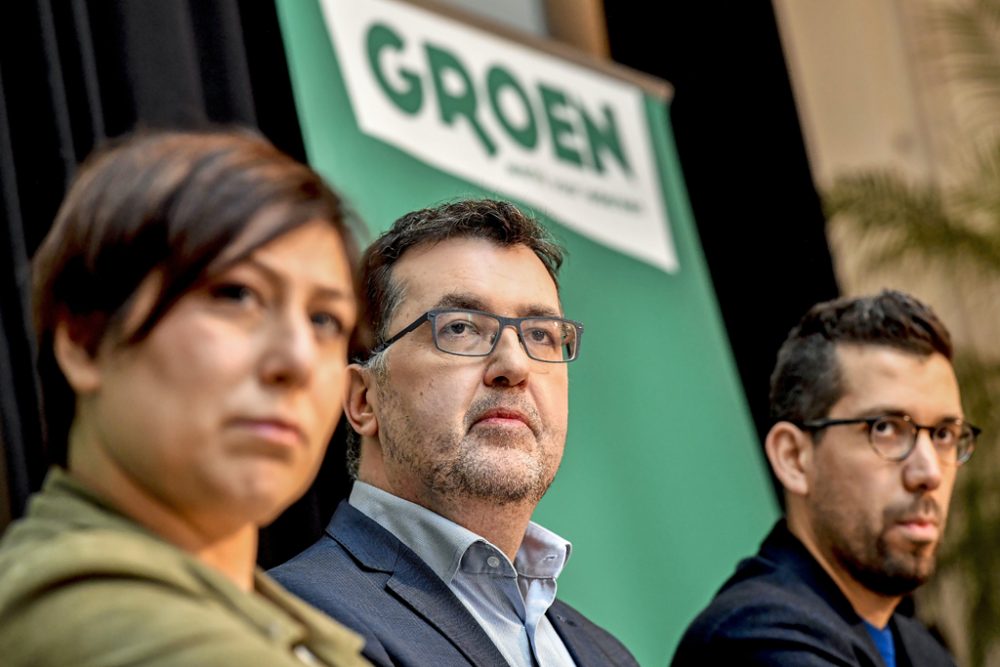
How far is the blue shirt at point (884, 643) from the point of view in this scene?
2697 millimetres

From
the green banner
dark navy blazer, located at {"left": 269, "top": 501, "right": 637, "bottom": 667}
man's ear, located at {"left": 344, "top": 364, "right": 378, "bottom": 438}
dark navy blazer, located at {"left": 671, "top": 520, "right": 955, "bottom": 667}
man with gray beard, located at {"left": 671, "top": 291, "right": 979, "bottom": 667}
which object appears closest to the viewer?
dark navy blazer, located at {"left": 269, "top": 501, "right": 637, "bottom": 667}

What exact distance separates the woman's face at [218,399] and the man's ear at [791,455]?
1.89 meters

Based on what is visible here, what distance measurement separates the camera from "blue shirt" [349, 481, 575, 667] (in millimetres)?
2012

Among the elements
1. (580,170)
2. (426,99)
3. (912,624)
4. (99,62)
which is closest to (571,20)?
(580,170)

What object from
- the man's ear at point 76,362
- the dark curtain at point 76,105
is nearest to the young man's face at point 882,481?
the dark curtain at point 76,105

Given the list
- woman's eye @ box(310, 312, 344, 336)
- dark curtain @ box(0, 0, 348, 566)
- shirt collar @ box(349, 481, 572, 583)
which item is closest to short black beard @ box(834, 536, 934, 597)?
shirt collar @ box(349, 481, 572, 583)

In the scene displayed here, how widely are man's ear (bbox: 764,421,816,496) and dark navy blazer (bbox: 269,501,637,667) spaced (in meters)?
1.03

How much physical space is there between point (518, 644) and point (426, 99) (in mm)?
1824

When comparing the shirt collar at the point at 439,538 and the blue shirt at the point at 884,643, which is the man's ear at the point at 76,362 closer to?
the shirt collar at the point at 439,538

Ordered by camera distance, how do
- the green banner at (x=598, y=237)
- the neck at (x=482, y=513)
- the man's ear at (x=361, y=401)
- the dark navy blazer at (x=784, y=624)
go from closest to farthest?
the neck at (x=482, y=513) → the man's ear at (x=361, y=401) → the dark navy blazer at (x=784, y=624) → the green banner at (x=598, y=237)

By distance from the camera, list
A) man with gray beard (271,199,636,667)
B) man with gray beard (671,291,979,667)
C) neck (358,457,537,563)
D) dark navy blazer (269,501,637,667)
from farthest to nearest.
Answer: man with gray beard (671,291,979,667) < neck (358,457,537,563) < man with gray beard (271,199,636,667) < dark navy blazer (269,501,637,667)

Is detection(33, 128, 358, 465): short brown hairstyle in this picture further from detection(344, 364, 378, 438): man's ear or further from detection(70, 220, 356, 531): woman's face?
detection(344, 364, 378, 438): man's ear

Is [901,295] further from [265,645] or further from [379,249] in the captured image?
[265,645]

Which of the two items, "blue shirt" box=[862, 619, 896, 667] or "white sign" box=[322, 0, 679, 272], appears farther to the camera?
"white sign" box=[322, 0, 679, 272]
